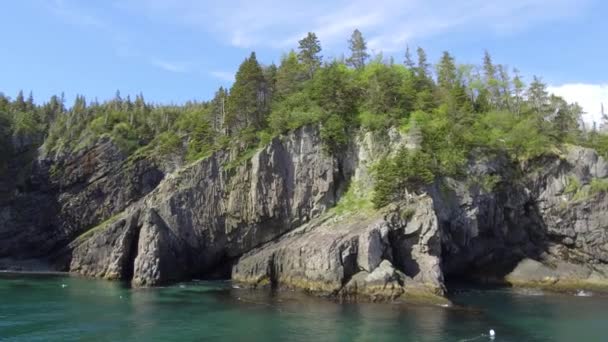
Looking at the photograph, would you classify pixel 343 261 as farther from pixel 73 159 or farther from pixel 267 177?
pixel 73 159

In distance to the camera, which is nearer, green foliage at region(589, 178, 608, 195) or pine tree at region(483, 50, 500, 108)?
green foliage at region(589, 178, 608, 195)

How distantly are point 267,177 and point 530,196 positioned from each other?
120 feet

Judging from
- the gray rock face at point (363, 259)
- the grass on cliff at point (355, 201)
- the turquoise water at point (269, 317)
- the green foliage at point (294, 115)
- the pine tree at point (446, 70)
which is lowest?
the turquoise water at point (269, 317)

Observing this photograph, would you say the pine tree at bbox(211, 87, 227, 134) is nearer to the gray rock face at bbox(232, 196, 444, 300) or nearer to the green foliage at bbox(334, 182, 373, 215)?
the green foliage at bbox(334, 182, 373, 215)

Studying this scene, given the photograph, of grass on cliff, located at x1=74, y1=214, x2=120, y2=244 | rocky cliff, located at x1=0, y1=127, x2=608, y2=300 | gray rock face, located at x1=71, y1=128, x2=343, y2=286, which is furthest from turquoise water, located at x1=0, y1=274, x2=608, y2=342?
grass on cliff, located at x1=74, y1=214, x2=120, y2=244

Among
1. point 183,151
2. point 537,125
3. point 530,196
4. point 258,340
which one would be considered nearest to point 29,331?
point 258,340

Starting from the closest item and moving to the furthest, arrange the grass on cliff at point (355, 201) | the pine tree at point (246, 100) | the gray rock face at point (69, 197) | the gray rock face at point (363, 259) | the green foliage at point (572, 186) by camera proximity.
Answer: the gray rock face at point (363, 259) < the grass on cliff at point (355, 201) < the green foliage at point (572, 186) < the pine tree at point (246, 100) < the gray rock face at point (69, 197)

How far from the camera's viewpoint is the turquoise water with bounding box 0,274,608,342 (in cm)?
3925

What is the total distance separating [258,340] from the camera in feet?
123

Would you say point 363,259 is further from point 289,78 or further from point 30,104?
point 30,104

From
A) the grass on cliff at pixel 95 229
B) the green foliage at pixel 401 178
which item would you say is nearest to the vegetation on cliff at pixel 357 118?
the green foliage at pixel 401 178

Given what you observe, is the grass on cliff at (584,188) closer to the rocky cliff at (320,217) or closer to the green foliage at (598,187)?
the green foliage at (598,187)

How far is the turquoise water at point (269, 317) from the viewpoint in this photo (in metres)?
39.2

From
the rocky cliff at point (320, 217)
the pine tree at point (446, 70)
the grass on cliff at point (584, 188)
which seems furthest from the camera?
the pine tree at point (446, 70)
